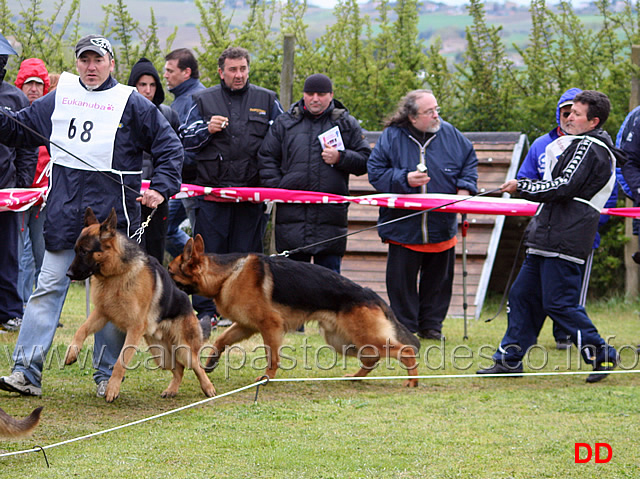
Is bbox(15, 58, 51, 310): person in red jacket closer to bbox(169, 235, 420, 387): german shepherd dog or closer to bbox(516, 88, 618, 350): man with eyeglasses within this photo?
bbox(169, 235, 420, 387): german shepherd dog

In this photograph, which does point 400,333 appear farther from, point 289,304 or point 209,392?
point 209,392

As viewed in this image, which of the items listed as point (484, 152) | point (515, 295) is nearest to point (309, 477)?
point (515, 295)

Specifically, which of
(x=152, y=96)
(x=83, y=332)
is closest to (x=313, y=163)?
(x=152, y=96)

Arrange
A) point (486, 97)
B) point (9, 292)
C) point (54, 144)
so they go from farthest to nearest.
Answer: point (486, 97)
point (9, 292)
point (54, 144)

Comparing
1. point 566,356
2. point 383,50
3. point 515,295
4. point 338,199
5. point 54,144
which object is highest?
point 383,50

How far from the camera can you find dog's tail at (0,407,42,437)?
3672mm

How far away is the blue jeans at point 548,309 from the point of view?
6145 millimetres

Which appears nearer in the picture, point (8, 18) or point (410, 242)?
point (410, 242)

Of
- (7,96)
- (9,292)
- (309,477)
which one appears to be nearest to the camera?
(309,477)

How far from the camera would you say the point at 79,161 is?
5164 mm

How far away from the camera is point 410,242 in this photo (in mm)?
7773

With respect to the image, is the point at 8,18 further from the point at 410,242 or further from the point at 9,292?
the point at 410,242

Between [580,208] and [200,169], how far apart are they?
3.54 metres

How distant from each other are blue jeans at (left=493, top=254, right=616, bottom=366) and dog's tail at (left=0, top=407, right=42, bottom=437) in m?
3.83
